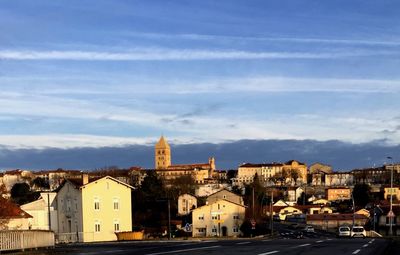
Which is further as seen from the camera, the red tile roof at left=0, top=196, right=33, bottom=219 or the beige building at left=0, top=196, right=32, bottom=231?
the red tile roof at left=0, top=196, right=33, bottom=219

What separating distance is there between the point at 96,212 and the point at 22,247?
56.9 metres

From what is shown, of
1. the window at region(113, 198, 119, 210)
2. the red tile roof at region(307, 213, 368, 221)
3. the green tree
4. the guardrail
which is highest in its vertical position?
the guardrail

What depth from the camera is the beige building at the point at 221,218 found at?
103m

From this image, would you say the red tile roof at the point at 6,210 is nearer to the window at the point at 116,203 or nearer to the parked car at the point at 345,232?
the window at the point at 116,203

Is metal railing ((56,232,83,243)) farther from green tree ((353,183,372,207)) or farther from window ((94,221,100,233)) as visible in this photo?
green tree ((353,183,372,207))

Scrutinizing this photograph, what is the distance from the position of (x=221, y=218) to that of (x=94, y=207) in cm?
2780

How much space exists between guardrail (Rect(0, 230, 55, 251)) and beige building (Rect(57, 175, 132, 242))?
5128 cm

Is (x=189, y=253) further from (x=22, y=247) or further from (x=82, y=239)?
(x=82, y=239)

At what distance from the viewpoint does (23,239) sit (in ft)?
84.9

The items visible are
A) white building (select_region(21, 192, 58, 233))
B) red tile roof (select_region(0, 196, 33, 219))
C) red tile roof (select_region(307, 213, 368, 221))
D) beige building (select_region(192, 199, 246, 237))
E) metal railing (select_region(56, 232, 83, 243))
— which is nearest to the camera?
red tile roof (select_region(0, 196, 33, 219))

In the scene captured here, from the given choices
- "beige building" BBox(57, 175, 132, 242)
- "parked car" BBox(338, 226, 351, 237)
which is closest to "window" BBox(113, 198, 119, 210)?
"beige building" BBox(57, 175, 132, 242)

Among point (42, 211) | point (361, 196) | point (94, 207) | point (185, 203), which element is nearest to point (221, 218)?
→ point (94, 207)

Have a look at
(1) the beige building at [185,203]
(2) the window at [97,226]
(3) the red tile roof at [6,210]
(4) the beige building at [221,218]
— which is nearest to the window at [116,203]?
(2) the window at [97,226]

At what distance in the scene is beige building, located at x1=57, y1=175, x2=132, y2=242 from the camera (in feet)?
267
